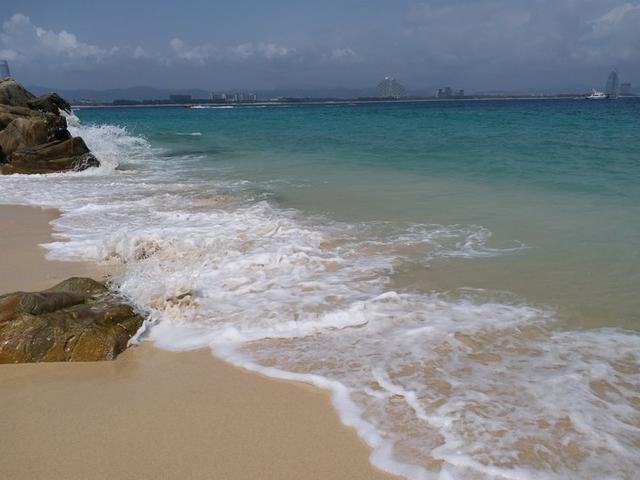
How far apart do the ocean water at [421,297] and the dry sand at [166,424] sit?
0.76 ft

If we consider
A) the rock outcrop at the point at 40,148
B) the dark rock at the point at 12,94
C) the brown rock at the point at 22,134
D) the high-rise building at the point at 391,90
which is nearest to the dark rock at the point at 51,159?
the rock outcrop at the point at 40,148

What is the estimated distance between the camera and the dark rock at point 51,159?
15641mm

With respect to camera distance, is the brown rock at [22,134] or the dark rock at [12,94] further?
the dark rock at [12,94]

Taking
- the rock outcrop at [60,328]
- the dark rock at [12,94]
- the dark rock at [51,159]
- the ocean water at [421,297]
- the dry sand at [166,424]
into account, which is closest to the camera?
the dry sand at [166,424]

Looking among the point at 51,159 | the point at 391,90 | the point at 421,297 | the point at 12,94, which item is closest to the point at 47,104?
the point at 12,94

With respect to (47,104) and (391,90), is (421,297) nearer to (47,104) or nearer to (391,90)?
(47,104)

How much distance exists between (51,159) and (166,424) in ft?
49.9

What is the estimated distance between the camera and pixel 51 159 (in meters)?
16.0

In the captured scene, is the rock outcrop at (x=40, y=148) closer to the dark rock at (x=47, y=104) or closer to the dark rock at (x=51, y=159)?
the dark rock at (x=51, y=159)

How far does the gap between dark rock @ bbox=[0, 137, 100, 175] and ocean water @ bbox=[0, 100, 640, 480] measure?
3.56 m

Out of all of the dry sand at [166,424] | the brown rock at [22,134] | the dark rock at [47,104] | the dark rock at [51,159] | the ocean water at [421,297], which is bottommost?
the dry sand at [166,424]

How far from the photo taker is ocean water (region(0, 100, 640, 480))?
322 cm

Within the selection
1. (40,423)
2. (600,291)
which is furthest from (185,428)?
(600,291)

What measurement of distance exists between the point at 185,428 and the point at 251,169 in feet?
43.9
